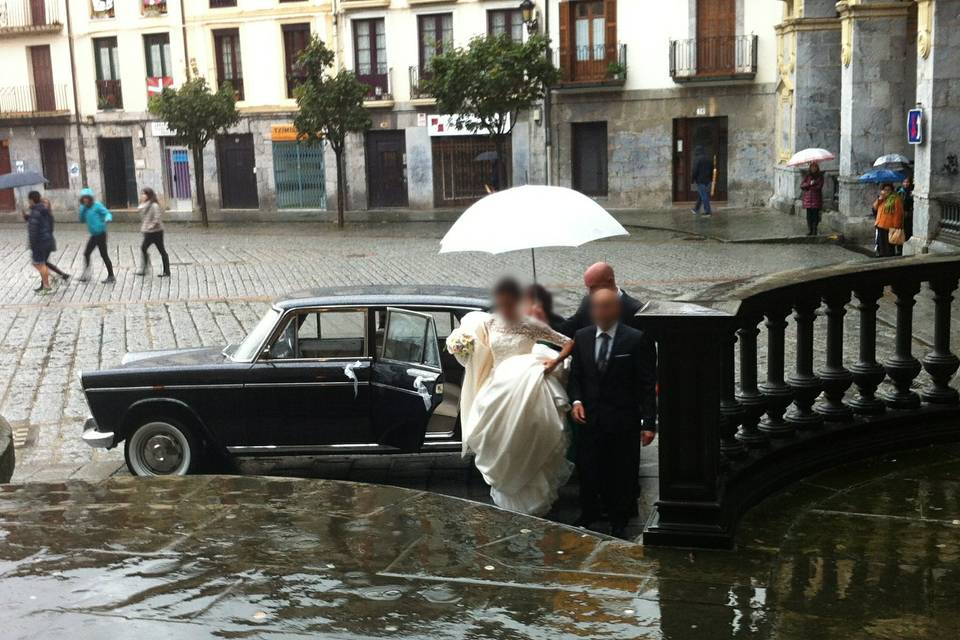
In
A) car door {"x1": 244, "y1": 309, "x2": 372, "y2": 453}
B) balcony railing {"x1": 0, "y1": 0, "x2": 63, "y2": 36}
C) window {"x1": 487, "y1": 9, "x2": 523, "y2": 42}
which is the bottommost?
car door {"x1": 244, "y1": 309, "x2": 372, "y2": 453}

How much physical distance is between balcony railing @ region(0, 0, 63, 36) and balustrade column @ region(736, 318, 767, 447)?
1607 inches

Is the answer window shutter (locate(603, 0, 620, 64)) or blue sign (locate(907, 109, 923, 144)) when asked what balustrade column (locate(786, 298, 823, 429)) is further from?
window shutter (locate(603, 0, 620, 64))

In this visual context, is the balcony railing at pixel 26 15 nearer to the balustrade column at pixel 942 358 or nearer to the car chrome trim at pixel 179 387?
the car chrome trim at pixel 179 387

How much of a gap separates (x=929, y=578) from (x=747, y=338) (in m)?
1.63

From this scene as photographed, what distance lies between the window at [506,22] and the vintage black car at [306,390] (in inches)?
1172

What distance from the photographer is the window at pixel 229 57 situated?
4059 centimetres

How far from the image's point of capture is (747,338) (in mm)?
6168

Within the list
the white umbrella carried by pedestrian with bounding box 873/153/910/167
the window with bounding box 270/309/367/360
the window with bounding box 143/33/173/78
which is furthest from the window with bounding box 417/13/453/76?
the window with bounding box 270/309/367/360

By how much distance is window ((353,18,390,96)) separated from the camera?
38781 mm

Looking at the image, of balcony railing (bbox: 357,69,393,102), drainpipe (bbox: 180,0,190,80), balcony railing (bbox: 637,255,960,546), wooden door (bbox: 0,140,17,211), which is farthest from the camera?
wooden door (bbox: 0,140,17,211)

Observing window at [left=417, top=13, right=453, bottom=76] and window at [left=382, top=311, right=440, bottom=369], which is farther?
window at [left=417, top=13, right=453, bottom=76]

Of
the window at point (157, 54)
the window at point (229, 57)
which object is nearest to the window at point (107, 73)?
the window at point (157, 54)

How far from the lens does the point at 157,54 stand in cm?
4159

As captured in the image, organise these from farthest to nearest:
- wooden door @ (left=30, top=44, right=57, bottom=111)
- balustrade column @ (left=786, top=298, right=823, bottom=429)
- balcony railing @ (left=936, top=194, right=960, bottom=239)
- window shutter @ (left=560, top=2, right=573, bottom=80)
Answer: wooden door @ (left=30, top=44, right=57, bottom=111) → window shutter @ (left=560, top=2, right=573, bottom=80) → balcony railing @ (left=936, top=194, right=960, bottom=239) → balustrade column @ (left=786, top=298, right=823, bottom=429)
